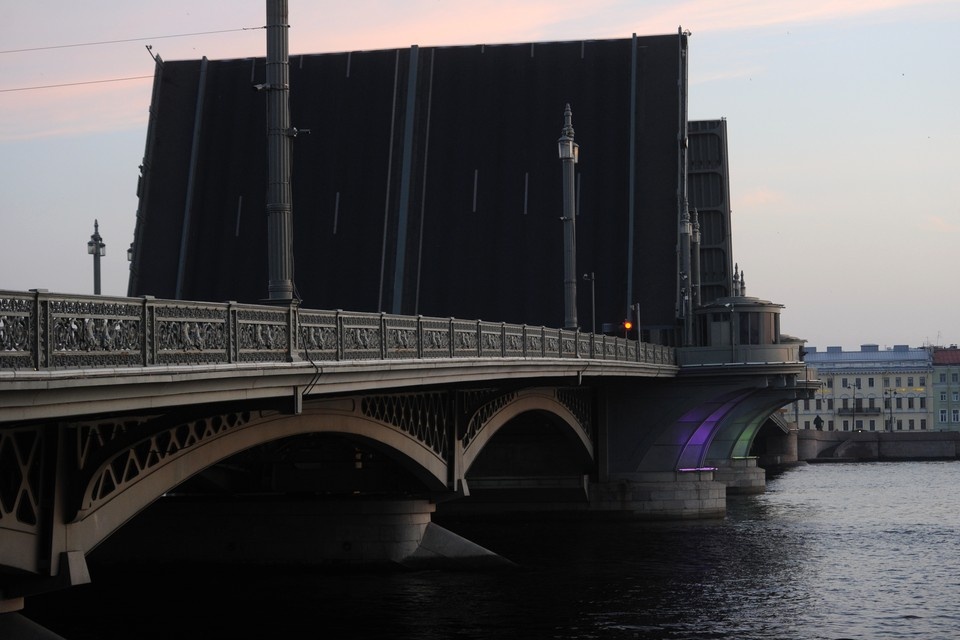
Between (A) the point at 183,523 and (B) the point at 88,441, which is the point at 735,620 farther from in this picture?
(B) the point at 88,441

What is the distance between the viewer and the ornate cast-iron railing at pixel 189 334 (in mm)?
10141

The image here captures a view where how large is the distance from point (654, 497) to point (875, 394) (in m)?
88.3

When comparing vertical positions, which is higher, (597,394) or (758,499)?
(597,394)

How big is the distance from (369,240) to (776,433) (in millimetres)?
50704

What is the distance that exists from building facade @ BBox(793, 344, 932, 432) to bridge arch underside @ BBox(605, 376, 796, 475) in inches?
3099

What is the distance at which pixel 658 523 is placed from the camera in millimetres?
39062

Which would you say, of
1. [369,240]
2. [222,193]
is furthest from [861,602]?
[222,193]

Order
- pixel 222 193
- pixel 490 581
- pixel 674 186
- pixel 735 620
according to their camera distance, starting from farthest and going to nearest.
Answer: pixel 222 193, pixel 674 186, pixel 490 581, pixel 735 620

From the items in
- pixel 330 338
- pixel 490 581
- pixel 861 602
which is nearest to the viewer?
pixel 330 338

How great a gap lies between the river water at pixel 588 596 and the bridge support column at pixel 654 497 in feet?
12.9

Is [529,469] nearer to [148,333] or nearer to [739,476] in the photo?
[739,476]

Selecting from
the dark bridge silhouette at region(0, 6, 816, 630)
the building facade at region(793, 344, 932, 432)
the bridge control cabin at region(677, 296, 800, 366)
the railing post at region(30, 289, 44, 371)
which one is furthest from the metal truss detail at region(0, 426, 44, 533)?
the building facade at region(793, 344, 932, 432)

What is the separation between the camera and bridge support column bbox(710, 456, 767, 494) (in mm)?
56844

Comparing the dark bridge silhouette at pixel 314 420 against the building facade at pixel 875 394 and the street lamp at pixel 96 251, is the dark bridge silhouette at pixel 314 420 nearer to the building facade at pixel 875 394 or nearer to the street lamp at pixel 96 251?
the street lamp at pixel 96 251
